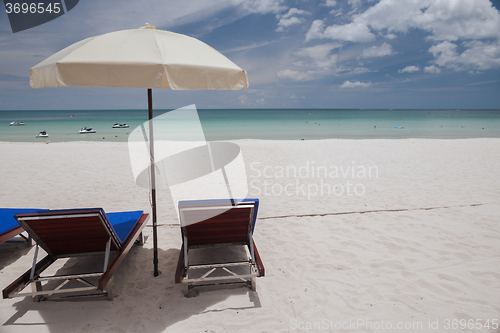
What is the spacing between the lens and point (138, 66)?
205 centimetres

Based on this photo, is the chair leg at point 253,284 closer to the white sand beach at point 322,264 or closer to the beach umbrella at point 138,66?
the white sand beach at point 322,264

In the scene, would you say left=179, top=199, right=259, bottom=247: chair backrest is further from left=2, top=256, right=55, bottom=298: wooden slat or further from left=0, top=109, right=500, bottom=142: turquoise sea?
left=0, top=109, right=500, bottom=142: turquoise sea

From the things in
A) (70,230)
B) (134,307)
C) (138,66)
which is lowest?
(134,307)

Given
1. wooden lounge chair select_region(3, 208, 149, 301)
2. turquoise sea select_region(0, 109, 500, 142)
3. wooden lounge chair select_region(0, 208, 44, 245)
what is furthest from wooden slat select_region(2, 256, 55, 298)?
turquoise sea select_region(0, 109, 500, 142)

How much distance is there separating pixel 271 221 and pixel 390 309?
88.3 inches

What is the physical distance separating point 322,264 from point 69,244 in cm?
269

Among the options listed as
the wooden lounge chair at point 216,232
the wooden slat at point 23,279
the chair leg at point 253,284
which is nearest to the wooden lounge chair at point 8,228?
the wooden slat at point 23,279

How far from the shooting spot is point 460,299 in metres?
2.63

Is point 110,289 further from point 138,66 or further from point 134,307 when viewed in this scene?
point 138,66

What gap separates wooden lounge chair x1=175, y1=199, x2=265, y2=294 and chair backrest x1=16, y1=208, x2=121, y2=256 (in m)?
0.72

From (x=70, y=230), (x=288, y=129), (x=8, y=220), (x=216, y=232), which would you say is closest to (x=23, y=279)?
(x=70, y=230)

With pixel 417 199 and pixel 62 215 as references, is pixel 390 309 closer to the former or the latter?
pixel 62 215

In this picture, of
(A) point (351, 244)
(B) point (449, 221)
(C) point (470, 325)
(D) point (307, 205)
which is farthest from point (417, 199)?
(C) point (470, 325)

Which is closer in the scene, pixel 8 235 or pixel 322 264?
pixel 8 235
